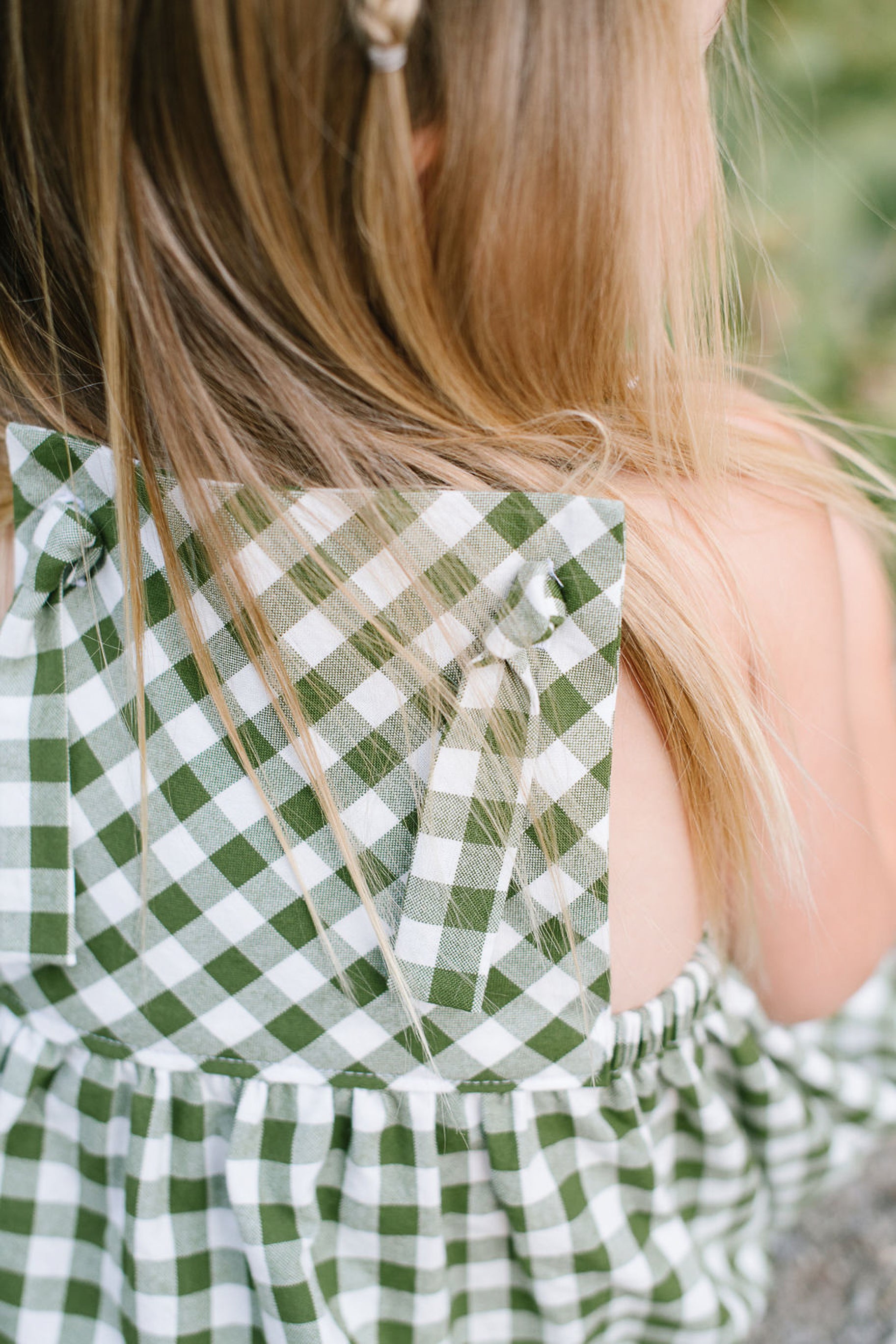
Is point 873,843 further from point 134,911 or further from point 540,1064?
point 134,911

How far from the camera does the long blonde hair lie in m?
0.46

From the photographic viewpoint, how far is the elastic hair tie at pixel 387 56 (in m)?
0.44

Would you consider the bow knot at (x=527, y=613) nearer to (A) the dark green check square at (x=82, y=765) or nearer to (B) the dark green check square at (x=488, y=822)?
(B) the dark green check square at (x=488, y=822)

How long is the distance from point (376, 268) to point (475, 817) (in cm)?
29

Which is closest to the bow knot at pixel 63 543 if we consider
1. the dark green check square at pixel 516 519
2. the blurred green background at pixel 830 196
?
the dark green check square at pixel 516 519

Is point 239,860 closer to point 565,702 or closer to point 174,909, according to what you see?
point 174,909

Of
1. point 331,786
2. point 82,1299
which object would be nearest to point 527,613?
point 331,786

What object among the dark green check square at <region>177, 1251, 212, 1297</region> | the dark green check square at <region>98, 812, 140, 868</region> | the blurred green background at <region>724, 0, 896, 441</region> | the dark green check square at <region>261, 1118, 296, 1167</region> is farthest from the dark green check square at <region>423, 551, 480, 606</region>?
the blurred green background at <region>724, 0, 896, 441</region>

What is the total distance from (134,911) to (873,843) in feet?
1.62

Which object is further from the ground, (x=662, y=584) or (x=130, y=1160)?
(x=662, y=584)

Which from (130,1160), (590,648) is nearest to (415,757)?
(590,648)

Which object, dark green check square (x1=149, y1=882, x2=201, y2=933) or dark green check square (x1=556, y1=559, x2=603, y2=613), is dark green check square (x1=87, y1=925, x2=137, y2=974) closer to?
dark green check square (x1=149, y1=882, x2=201, y2=933)

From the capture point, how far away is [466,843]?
0.50m

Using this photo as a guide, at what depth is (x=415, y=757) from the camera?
51 centimetres
